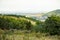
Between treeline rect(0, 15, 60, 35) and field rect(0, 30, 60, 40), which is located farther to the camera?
treeline rect(0, 15, 60, 35)

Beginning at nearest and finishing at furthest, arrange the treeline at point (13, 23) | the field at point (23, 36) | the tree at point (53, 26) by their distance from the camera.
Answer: the field at point (23, 36) → the tree at point (53, 26) → the treeline at point (13, 23)

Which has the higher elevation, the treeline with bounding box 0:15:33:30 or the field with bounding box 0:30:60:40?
the treeline with bounding box 0:15:33:30

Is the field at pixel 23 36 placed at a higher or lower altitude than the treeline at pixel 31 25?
lower

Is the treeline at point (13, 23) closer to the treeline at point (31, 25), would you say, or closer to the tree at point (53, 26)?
the treeline at point (31, 25)

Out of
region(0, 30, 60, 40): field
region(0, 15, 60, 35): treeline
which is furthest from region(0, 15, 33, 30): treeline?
region(0, 30, 60, 40): field

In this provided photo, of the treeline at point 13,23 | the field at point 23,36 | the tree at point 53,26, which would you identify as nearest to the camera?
the field at point 23,36

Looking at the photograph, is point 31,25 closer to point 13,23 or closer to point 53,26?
point 13,23

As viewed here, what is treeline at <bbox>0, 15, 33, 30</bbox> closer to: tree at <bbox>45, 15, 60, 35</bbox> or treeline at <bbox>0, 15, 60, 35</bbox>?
treeline at <bbox>0, 15, 60, 35</bbox>

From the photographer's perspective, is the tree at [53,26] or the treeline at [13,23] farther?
the treeline at [13,23]

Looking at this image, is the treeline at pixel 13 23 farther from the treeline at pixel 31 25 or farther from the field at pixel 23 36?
the field at pixel 23 36

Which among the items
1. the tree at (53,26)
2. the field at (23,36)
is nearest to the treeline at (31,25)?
the tree at (53,26)

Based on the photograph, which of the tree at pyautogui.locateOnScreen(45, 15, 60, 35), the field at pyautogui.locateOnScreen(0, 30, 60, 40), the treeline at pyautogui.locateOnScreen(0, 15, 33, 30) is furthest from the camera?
the treeline at pyautogui.locateOnScreen(0, 15, 33, 30)

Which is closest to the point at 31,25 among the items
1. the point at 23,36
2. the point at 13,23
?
the point at 13,23
